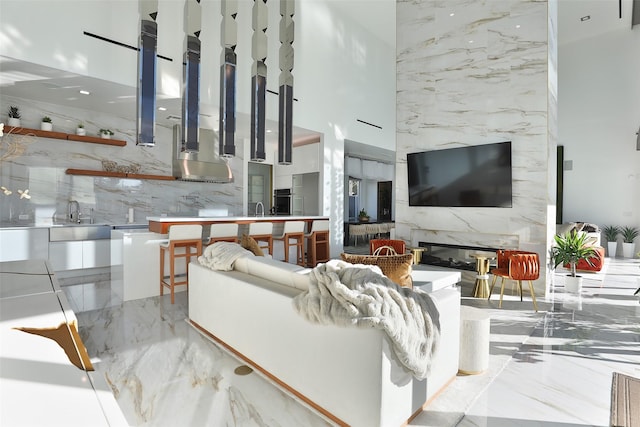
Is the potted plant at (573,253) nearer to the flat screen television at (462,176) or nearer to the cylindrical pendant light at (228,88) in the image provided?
the flat screen television at (462,176)

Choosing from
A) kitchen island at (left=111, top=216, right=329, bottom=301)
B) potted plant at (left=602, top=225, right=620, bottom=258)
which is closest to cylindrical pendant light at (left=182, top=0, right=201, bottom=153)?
kitchen island at (left=111, top=216, right=329, bottom=301)

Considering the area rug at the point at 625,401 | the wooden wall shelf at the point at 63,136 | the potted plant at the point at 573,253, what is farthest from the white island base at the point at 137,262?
the potted plant at the point at 573,253

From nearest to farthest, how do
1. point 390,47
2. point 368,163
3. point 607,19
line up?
point 607,19
point 390,47
point 368,163

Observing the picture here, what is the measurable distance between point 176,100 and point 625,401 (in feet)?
19.8

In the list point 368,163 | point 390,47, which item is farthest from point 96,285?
point 390,47


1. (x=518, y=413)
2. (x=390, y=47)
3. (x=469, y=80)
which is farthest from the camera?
(x=390, y=47)

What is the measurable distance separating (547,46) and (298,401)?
17.5 ft

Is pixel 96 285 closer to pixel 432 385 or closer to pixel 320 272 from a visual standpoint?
pixel 320 272

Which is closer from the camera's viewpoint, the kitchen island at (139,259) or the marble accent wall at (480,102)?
the kitchen island at (139,259)

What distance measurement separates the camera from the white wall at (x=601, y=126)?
322 inches

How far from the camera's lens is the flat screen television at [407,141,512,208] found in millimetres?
4977

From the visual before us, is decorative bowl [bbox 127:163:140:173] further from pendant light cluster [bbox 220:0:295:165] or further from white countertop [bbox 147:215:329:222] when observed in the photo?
pendant light cluster [bbox 220:0:295:165]

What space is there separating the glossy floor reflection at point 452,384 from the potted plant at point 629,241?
17.3 ft

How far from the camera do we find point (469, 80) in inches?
209
